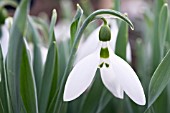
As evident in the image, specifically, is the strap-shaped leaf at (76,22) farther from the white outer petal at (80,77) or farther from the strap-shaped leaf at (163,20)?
the strap-shaped leaf at (163,20)

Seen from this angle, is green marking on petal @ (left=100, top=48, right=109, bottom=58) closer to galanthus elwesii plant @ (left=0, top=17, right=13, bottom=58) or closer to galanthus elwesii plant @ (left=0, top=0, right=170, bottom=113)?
galanthus elwesii plant @ (left=0, top=0, right=170, bottom=113)

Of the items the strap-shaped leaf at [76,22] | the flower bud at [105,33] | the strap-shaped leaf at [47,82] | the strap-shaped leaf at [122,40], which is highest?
the strap-shaped leaf at [76,22]

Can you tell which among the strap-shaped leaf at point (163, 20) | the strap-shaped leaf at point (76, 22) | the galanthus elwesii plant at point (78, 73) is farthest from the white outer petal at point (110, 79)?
the strap-shaped leaf at point (163, 20)

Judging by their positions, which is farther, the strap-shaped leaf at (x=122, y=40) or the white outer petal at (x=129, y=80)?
the strap-shaped leaf at (x=122, y=40)

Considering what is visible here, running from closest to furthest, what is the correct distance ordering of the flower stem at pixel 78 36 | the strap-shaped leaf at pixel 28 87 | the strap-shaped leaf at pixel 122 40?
1. the flower stem at pixel 78 36
2. the strap-shaped leaf at pixel 28 87
3. the strap-shaped leaf at pixel 122 40

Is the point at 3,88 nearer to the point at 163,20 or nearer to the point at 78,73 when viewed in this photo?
the point at 78,73

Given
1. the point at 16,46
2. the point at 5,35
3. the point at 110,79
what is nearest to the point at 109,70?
the point at 110,79

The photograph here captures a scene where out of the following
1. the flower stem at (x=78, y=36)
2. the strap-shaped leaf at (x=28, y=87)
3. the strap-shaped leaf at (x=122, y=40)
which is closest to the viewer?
the flower stem at (x=78, y=36)

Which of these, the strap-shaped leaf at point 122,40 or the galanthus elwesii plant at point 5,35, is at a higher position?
the galanthus elwesii plant at point 5,35

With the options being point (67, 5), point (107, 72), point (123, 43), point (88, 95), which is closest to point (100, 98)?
point (88, 95)
